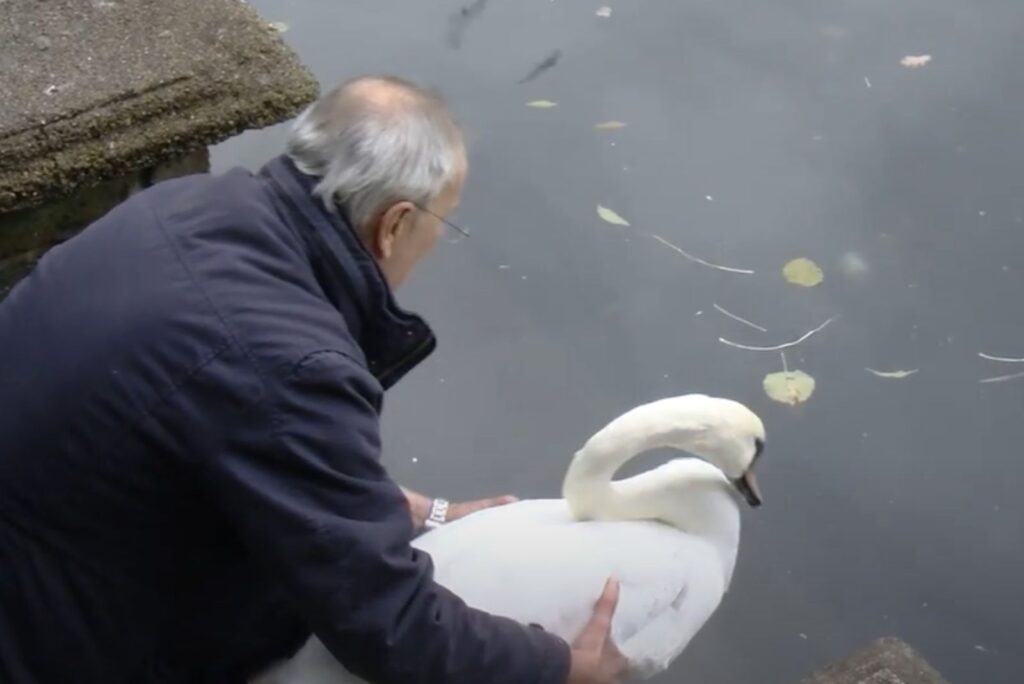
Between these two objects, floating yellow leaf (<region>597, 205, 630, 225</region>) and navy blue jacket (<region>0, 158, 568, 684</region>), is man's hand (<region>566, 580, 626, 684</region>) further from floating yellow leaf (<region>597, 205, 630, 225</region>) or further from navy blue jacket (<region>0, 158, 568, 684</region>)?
floating yellow leaf (<region>597, 205, 630, 225</region>)

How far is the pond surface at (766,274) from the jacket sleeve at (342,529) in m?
1.16

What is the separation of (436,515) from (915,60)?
243cm

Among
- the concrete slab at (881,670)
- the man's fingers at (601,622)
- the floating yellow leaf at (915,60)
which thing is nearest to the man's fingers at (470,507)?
the man's fingers at (601,622)

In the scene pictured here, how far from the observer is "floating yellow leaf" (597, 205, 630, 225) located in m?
3.57

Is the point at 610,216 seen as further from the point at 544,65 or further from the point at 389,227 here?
the point at 389,227

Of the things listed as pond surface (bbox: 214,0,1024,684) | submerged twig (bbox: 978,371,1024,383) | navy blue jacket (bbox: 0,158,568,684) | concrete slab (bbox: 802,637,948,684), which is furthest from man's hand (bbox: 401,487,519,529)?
submerged twig (bbox: 978,371,1024,383)

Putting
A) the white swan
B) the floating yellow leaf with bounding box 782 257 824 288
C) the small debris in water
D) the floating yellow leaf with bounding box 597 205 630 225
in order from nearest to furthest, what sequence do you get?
the white swan
the floating yellow leaf with bounding box 782 257 824 288
the floating yellow leaf with bounding box 597 205 630 225
the small debris in water

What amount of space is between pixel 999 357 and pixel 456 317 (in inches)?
51.7

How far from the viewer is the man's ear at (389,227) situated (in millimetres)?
1631

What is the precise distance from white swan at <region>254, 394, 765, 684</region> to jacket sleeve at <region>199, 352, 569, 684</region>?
31 centimetres

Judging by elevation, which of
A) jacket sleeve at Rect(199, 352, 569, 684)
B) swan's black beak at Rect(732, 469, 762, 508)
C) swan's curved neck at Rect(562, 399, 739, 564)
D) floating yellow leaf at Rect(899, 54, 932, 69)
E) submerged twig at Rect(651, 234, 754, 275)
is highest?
jacket sleeve at Rect(199, 352, 569, 684)

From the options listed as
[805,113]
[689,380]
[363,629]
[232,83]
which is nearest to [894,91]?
[805,113]

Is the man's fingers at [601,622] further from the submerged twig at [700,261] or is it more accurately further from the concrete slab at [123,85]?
the submerged twig at [700,261]

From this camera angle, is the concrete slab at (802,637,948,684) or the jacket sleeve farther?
the concrete slab at (802,637,948,684)
